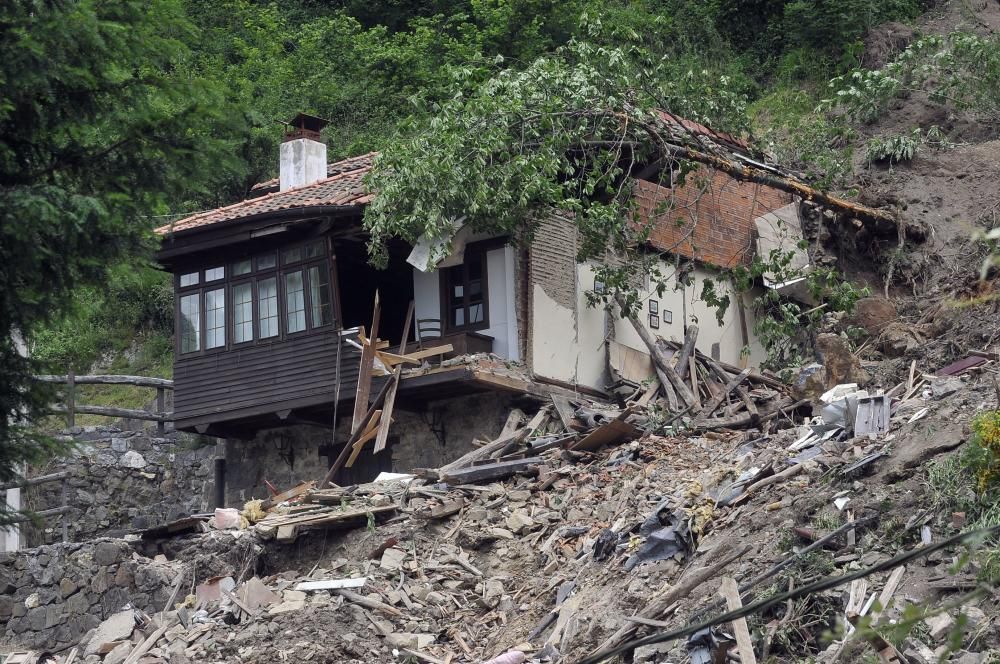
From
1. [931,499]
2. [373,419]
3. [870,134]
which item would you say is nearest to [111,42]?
[931,499]

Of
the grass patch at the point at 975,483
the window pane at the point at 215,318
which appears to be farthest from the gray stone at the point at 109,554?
the grass patch at the point at 975,483

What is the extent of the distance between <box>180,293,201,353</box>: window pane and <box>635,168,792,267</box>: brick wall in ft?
24.3

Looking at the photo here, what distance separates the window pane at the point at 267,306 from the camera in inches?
834

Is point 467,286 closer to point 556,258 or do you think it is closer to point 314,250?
point 556,258

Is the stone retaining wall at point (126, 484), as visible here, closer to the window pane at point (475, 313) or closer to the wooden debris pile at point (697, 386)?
the window pane at point (475, 313)

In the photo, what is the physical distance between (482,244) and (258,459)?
541 cm

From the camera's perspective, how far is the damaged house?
1995cm

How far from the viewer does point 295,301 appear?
2098 cm

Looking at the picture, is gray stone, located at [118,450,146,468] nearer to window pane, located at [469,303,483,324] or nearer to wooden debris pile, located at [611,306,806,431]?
window pane, located at [469,303,483,324]

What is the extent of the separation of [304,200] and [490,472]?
5999 millimetres

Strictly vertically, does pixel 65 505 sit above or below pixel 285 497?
below

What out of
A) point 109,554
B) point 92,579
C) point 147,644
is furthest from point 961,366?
point 92,579

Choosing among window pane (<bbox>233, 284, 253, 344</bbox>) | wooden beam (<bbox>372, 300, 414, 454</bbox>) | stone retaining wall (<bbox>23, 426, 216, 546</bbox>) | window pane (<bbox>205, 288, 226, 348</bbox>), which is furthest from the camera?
stone retaining wall (<bbox>23, 426, 216, 546</bbox>)

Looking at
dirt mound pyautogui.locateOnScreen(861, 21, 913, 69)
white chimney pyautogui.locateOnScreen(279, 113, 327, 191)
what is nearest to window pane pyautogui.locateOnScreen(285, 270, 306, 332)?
white chimney pyautogui.locateOnScreen(279, 113, 327, 191)
